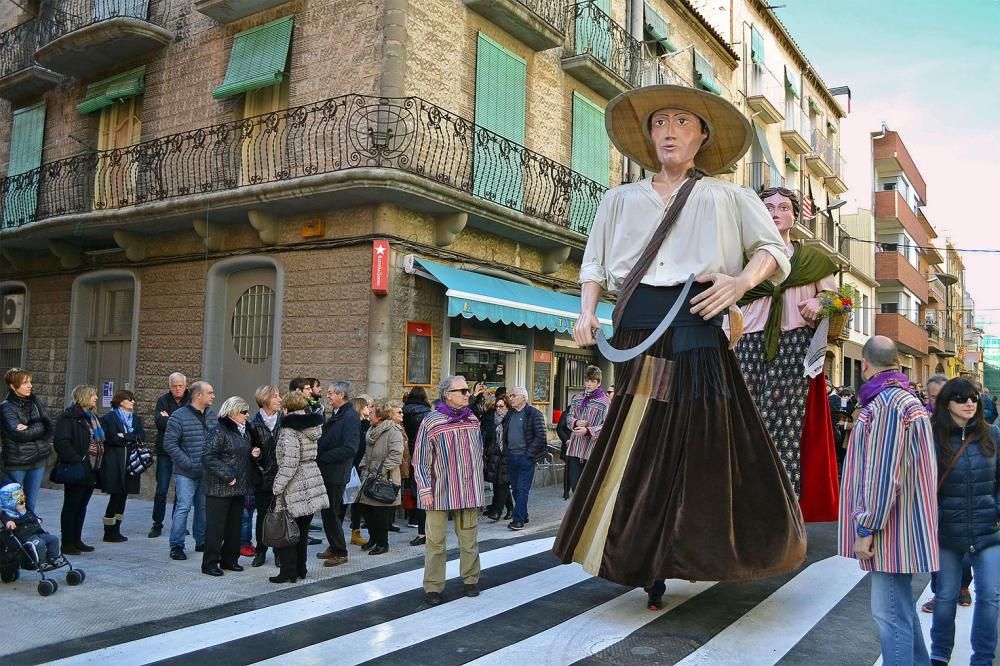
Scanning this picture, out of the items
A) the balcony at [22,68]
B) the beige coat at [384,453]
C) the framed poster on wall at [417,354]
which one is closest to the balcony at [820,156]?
the framed poster on wall at [417,354]

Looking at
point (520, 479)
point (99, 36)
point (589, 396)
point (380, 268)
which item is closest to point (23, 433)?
point (380, 268)

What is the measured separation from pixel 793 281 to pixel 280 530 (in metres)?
4.31

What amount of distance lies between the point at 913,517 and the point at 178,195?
1172 cm

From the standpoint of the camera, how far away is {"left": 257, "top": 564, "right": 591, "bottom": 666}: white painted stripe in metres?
4.55

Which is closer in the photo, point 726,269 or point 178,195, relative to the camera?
point 726,269

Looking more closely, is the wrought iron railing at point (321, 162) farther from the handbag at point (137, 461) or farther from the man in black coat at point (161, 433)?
the handbag at point (137, 461)

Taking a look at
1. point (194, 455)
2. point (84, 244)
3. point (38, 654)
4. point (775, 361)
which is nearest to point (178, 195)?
point (84, 244)

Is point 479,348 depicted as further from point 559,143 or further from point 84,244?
point 84,244

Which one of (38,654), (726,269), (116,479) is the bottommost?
(38,654)

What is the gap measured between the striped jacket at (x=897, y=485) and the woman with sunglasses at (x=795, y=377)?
1814 mm

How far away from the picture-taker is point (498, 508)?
988 centimetres

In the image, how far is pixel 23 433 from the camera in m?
7.30

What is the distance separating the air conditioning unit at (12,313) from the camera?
650 inches

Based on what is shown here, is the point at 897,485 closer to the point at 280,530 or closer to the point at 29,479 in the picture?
the point at 280,530
